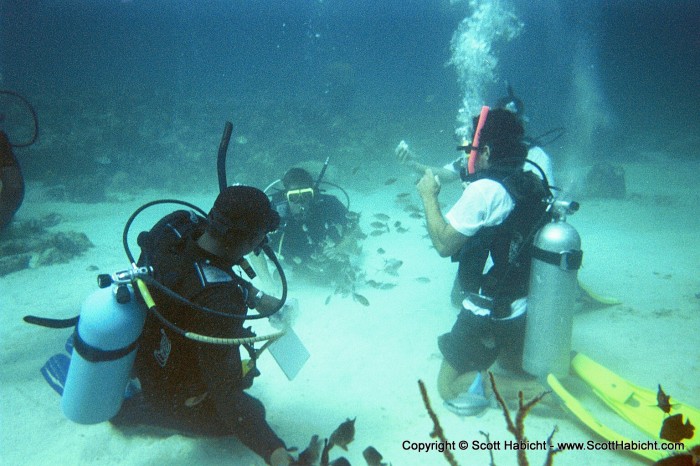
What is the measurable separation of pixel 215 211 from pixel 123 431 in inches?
101

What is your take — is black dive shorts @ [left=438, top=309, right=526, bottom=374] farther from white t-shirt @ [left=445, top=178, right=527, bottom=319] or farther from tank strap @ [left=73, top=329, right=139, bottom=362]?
tank strap @ [left=73, top=329, right=139, bottom=362]

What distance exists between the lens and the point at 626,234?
9328 millimetres

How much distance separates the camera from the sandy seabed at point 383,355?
3.30m

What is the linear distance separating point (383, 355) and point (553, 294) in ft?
7.43

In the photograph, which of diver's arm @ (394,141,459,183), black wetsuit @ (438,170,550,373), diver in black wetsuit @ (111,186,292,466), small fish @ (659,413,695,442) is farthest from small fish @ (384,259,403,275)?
small fish @ (659,413,695,442)

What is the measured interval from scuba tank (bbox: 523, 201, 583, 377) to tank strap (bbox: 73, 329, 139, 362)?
343cm

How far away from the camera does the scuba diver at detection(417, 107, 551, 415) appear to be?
328 centimetres

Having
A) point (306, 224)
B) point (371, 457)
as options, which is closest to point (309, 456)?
point (371, 457)

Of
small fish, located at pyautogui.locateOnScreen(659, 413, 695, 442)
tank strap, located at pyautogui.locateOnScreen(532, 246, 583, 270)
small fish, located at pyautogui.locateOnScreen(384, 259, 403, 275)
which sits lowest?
small fish, located at pyautogui.locateOnScreen(384, 259, 403, 275)

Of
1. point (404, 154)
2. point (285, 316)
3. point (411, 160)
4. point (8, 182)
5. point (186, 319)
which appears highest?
point (404, 154)

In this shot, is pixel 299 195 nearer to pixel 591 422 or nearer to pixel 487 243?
pixel 487 243

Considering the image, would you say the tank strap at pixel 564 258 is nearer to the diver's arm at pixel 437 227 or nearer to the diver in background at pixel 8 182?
the diver's arm at pixel 437 227

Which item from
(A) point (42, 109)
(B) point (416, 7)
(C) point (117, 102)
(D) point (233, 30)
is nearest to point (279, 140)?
(C) point (117, 102)

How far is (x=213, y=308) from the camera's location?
2258 mm
